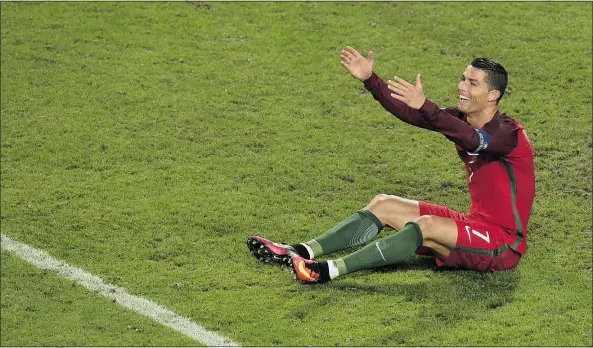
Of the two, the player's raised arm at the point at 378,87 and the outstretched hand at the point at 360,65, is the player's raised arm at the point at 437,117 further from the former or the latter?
the outstretched hand at the point at 360,65

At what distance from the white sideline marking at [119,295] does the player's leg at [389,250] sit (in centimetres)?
95

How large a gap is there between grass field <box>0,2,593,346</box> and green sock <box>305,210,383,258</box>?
32cm

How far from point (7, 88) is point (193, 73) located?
190 centimetres

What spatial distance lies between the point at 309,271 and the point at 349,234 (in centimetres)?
59

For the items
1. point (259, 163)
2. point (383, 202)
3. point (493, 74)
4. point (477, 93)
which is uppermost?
point (493, 74)

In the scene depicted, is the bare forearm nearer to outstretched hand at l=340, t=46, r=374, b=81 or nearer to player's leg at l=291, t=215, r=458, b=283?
outstretched hand at l=340, t=46, r=374, b=81

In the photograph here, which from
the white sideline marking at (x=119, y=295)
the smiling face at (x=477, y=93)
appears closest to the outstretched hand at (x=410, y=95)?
the smiling face at (x=477, y=93)

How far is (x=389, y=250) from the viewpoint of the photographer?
28.8 feet

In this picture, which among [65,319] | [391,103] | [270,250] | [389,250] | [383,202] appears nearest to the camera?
[65,319]

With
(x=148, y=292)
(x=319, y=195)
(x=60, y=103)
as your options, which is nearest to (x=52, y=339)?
(x=148, y=292)

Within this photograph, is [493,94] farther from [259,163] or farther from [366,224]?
[259,163]

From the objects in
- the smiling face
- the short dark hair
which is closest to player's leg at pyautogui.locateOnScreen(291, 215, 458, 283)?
the smiling face

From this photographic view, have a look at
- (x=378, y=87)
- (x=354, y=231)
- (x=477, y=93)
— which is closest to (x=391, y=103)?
(x=378, y=87)

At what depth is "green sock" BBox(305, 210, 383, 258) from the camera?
928 centimetres
